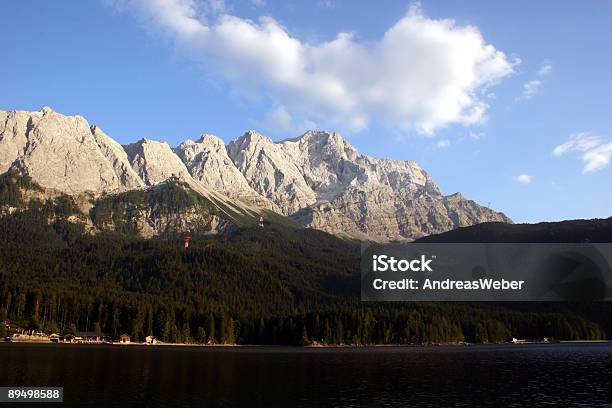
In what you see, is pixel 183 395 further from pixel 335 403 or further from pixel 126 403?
pixel 335 403

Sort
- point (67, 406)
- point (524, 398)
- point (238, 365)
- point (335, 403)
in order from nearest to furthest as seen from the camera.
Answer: point (67, 406)
point (335, 403)
point (524, 398)
point (238, 365)

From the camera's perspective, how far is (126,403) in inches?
3248

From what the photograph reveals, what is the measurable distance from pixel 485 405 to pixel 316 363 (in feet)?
260

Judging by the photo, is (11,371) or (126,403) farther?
(11,371)

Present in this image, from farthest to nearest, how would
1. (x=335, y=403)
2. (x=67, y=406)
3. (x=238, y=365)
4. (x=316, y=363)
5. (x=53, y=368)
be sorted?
1. (x=316, y=363)
2. (x=238, y=365)
3. (x=53, y=368)
4. (x=335, y=403)
5. (x=67, y=406)

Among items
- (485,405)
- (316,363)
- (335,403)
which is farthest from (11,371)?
(485,405)

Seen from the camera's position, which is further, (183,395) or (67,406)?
(183,395)

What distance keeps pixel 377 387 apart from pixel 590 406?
36687 mm

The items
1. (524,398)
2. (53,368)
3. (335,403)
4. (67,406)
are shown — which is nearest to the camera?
(67,406)

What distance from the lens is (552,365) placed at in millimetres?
160750

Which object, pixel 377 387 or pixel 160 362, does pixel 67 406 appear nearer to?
pixel 377 387

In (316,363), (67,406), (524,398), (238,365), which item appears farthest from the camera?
(316,363)

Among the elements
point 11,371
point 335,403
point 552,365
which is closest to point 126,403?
point 335,403

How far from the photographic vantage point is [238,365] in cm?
15238
